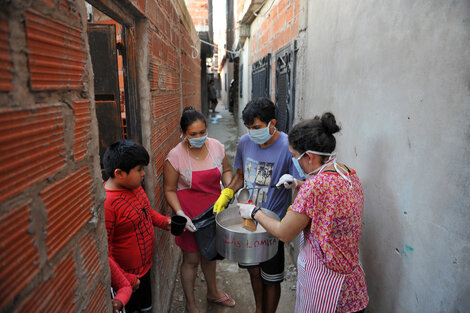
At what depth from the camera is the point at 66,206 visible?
2.78 feet

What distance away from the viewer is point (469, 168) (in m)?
1.01

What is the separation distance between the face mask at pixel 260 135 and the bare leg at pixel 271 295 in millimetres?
1157

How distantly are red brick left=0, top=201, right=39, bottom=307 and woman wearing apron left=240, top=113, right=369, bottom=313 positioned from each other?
1.10m

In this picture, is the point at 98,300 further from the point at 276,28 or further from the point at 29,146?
the point at 276,28

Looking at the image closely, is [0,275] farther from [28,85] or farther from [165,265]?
[165,265]

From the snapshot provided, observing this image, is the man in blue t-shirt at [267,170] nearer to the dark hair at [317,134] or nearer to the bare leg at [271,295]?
the bare leg at [271,295]

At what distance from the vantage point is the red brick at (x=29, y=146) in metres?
0.60

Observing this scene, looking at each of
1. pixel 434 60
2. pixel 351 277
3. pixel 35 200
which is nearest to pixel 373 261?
pixel 351 277

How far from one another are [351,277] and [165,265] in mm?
1691

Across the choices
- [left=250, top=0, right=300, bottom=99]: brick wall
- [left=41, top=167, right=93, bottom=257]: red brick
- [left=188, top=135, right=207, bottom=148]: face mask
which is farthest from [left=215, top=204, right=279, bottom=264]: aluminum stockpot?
[left=250, top=0, right=300, bottom=99]: brick wall

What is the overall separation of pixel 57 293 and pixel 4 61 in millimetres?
635

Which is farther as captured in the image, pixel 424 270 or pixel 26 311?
pixel 424 270

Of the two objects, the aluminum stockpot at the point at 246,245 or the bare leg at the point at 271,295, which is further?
the bare leg at the point at 271,295

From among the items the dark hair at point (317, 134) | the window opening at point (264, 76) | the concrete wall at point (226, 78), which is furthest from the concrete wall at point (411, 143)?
the concrete wall at point (226, 78)
